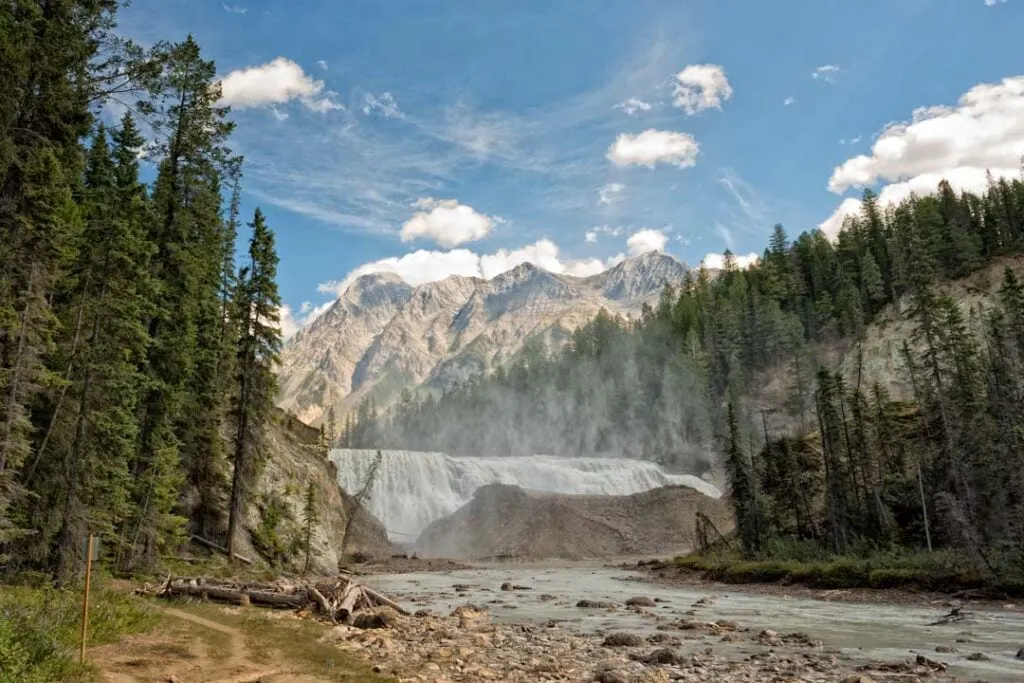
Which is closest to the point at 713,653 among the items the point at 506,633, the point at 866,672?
the point at 866,672

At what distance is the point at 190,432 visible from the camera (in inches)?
1298

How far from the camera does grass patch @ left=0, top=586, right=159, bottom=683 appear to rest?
8.49 meters

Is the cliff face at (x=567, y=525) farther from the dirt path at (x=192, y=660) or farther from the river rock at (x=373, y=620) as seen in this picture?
the dirt path at (x=192, y=660)

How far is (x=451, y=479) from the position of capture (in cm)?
9312

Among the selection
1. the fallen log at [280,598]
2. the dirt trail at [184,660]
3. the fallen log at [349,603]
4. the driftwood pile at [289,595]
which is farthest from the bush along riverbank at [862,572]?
the dirt trail at [184,660]

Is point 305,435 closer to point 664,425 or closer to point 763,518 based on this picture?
point 763,518

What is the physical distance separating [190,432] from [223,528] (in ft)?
20.8

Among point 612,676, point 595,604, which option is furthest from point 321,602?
point 595,604

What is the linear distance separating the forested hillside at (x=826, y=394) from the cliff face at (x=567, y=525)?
11263mm

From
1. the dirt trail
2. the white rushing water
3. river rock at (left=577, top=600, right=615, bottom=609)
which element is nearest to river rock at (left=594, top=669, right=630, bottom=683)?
the dirt trail

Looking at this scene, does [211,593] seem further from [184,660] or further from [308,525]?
[308,525]

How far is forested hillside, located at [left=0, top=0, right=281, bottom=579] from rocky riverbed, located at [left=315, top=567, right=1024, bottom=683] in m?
9.84

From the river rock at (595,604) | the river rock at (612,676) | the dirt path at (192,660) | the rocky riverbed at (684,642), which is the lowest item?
the river rock at (595,604)

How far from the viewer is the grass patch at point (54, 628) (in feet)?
27.9
